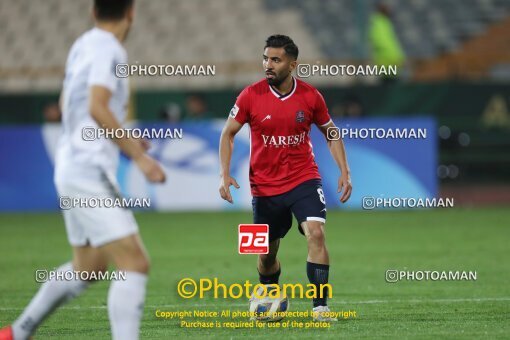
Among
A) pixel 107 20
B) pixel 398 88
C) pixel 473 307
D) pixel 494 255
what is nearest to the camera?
pixel 107 20

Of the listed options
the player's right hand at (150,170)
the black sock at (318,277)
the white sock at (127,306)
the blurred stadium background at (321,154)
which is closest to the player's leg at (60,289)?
the white sock at (127,306)

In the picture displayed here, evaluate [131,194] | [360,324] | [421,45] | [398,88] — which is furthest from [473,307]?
[421,45]

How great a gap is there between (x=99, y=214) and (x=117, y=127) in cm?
50

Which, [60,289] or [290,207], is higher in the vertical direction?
[290,207]

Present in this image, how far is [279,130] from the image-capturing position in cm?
874

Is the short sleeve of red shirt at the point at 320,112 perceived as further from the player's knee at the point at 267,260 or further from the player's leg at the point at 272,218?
the player's knee at the point at 267,260

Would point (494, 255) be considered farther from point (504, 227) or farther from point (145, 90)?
point (145, 90)

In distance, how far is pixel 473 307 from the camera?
30.0 ft

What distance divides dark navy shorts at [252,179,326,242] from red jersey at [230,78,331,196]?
0.06 metres

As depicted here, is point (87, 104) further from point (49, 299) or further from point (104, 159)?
point (49, 299)

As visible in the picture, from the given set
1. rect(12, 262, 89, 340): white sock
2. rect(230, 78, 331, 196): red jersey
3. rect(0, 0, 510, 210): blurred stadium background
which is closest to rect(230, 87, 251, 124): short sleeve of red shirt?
rect(230, 78, 331, 196): red jersey

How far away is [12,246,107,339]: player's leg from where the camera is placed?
250 inches

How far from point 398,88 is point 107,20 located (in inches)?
594

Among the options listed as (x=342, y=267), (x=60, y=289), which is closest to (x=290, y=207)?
(x=60, y=289)
